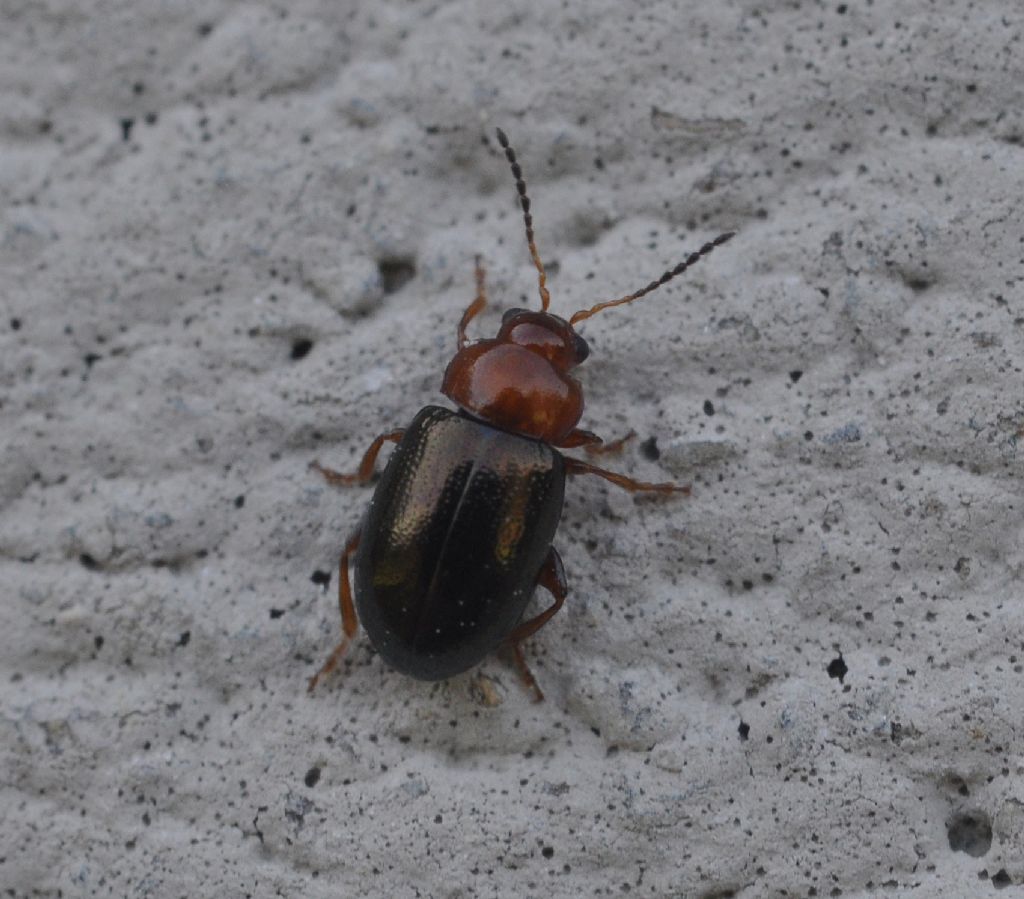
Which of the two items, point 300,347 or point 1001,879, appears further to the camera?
point 300,347

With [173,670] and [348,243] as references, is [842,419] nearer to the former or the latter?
[348,243]

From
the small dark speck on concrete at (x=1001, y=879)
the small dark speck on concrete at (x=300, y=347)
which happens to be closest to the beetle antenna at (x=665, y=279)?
the small dark speck on concrete at (x=300, y=347)

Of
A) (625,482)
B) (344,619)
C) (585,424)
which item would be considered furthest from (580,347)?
(344,619)

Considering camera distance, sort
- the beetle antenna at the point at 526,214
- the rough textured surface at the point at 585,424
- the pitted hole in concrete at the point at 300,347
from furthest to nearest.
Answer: the pitted hole in concrete at the point at 300,347 < the beetle antenna at the point at 526,214 < the rough textured surface at the point at 585,424

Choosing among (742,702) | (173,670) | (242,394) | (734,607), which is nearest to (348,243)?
(242,394)

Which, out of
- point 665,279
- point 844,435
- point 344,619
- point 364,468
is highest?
point 665,279

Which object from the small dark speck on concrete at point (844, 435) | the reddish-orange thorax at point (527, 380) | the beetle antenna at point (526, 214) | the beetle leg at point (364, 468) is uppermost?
the beetle antenna at point (526, 214)

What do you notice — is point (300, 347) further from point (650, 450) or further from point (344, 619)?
point (650, 450)

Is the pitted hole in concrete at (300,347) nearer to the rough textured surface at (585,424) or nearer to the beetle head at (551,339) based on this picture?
the rough textured surface at (585,424)
